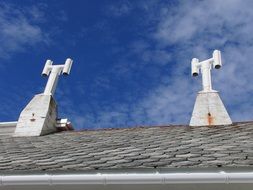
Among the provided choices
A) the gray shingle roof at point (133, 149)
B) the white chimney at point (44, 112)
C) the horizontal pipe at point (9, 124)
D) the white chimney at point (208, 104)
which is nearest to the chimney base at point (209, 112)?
the white chimney at point (208, 104)

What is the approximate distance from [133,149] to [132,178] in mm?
1740

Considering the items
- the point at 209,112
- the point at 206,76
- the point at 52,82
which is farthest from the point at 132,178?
the point at 52,82

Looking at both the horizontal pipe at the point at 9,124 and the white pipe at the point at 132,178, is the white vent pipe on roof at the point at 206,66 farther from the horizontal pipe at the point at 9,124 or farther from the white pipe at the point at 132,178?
the white pipe at the point at 132,178

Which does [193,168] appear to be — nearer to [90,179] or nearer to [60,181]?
[90,179]

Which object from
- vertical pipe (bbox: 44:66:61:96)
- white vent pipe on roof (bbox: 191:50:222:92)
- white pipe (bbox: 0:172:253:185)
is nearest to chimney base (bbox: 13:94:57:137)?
vertical pipe (bbox: 44:66:61:96)

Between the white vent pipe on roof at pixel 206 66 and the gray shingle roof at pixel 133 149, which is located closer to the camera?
the gray shingle roof at pixel 133 149

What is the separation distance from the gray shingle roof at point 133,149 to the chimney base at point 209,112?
1.12ft

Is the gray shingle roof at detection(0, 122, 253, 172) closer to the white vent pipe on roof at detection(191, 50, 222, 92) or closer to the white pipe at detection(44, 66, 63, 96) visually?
the white vent pipe on roof at detection(191, 50, 222, 92)

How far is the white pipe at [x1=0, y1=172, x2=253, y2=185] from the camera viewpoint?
5.03m

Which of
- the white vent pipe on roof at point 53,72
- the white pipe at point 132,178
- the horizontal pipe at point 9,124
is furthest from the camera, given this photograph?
the white vent pipe on roof at point 53,72

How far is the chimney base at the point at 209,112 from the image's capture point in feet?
29.9

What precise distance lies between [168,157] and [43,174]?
1.65 metres

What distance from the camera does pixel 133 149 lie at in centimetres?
702

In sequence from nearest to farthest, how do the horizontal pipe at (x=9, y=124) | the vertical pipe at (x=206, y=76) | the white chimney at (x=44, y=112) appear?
the vertical pipe at (x=206, y=76)
the white chimney at (x=44, y=112)
the horizontal pipe at (x=9, y=124)
